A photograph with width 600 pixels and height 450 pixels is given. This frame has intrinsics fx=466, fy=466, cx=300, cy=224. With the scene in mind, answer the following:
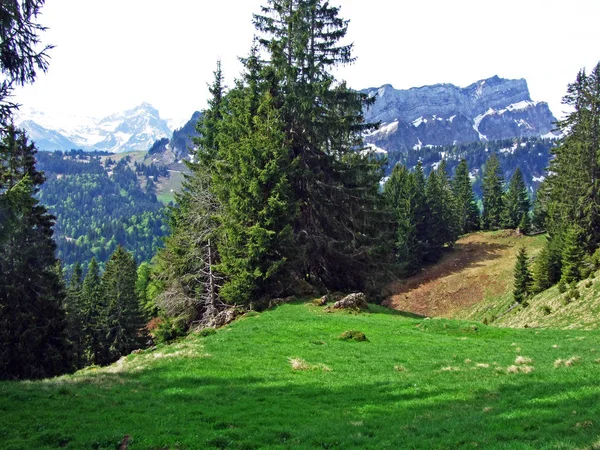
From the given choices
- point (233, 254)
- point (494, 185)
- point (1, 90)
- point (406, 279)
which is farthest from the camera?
point (494, 185)

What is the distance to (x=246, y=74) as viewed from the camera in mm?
43375

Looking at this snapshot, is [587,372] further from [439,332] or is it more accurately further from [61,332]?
[61,332]

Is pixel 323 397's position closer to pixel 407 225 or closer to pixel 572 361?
pixel 572 361

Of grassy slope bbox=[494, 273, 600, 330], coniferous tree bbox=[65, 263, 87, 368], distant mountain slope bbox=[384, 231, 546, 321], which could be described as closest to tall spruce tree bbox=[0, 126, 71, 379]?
coniferous tree bbox=[65, 263, 87, 368]

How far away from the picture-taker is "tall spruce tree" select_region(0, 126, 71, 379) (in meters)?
36.6

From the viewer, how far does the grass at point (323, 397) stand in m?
11.5

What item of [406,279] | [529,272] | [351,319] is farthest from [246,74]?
[406,279]

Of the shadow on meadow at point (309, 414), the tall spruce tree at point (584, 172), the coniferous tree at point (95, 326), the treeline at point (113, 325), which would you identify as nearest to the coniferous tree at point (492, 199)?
the tall spruce tree at point (584, 172)

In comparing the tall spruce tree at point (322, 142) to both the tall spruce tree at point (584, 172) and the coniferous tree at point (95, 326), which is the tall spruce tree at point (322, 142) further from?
the coniferous tree at point (95, 326)

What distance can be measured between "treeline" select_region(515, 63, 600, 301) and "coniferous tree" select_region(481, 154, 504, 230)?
41.0 meters

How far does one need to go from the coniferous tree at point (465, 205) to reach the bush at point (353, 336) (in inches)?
3694

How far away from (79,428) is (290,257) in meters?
24.0

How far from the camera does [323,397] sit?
15.9m

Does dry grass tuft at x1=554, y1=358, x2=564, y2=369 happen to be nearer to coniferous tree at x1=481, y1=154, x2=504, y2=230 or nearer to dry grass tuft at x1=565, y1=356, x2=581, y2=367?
dry grass tuft at x1=565, y1=356, x2=581, y2=367
